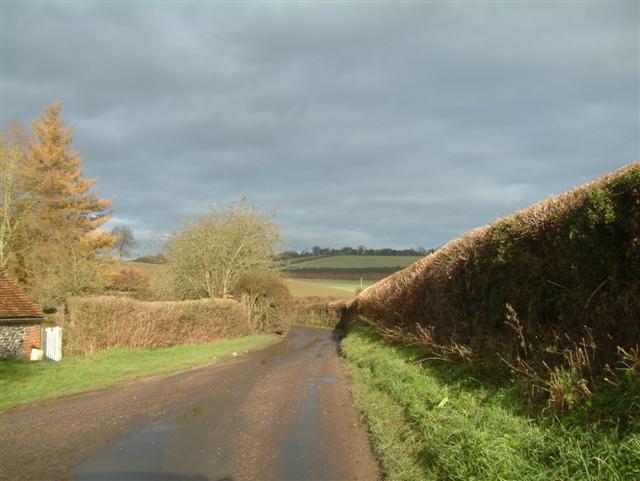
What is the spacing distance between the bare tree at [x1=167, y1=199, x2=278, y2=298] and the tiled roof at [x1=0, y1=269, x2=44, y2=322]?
13.3 metres

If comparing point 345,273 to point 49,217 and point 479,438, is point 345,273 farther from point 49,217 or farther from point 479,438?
point 479,438

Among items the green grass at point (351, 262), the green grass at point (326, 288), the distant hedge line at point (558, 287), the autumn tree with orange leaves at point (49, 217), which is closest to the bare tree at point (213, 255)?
the autumn tree with orange leaves at point (49, 217)

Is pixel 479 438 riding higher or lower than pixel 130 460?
higher

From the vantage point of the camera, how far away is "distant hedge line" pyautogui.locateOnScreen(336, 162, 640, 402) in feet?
16.6

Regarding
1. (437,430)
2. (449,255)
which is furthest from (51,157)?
(437,430)

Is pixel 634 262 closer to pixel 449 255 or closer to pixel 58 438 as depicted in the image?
pixel 449 255

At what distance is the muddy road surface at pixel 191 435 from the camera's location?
5723mm

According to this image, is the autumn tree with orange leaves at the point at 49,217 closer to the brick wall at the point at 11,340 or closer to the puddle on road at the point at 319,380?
the brick wall at the point at 11,340

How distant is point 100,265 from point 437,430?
1285 inches

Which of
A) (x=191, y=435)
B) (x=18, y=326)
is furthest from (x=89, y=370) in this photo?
(x=191, y=435)

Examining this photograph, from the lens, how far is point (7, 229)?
100 feet

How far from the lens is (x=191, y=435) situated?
23.9 ft

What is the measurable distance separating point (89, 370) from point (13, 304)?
10.2 metres

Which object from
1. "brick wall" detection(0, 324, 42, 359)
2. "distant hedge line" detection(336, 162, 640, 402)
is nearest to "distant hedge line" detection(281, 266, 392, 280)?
"brick wall" detection(0, 324, 42, 359)
